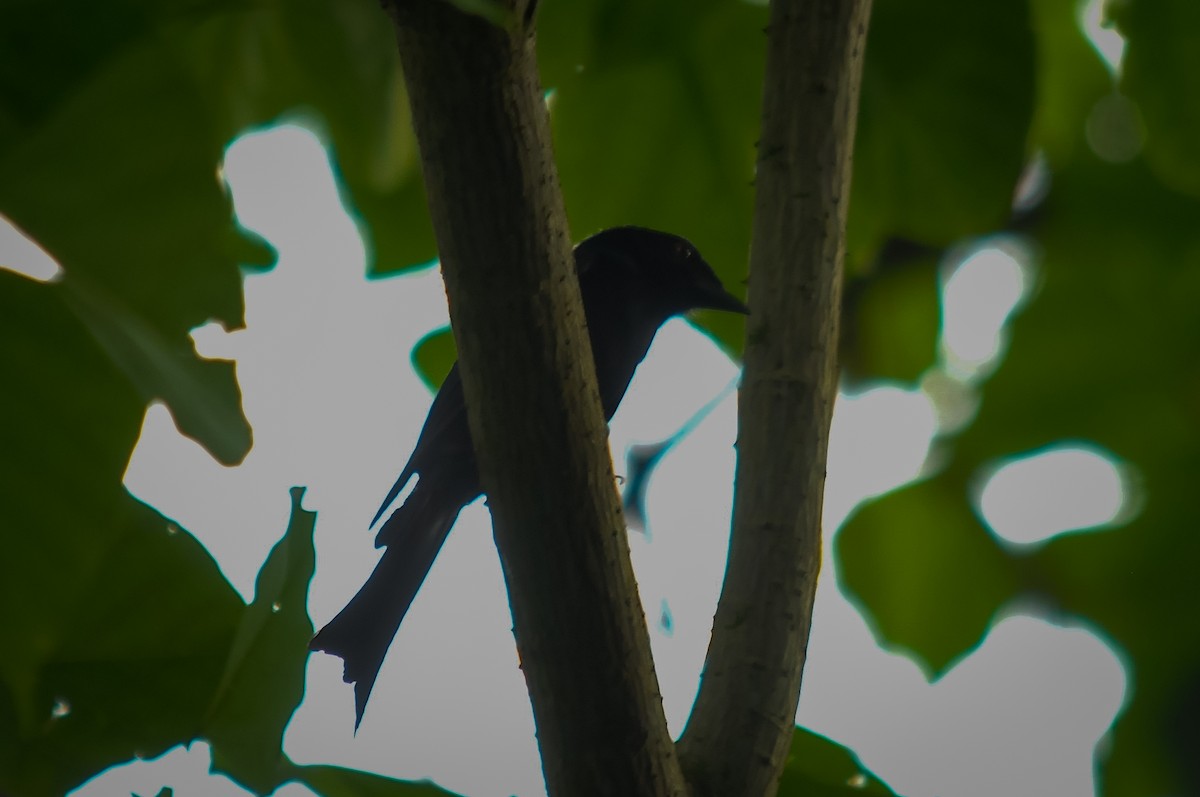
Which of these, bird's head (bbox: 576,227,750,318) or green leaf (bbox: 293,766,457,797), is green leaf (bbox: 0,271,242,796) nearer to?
green leaf (bbox: 293,766,457,797)

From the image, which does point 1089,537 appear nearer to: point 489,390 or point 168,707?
point 489,390

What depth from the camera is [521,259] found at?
46.2 inches

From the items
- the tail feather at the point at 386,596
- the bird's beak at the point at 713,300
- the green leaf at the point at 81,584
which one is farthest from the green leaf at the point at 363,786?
the bird's beak at the point at 713,300

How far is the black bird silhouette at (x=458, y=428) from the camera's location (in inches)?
83.1

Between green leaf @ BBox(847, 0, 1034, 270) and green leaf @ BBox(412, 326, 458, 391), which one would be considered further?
green leaf @ BBox(412, 326, 458, 391)

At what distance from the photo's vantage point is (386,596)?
2.19 meters

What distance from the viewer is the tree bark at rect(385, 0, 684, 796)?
3.68 feet

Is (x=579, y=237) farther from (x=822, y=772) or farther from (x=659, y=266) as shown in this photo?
(x=659, y=266)

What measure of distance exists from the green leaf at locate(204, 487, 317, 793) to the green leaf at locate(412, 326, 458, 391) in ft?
2.36

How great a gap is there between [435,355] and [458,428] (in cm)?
38

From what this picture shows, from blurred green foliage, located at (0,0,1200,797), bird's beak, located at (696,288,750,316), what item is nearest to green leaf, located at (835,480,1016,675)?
blurred green foliage, located at (0,0,1200,797)

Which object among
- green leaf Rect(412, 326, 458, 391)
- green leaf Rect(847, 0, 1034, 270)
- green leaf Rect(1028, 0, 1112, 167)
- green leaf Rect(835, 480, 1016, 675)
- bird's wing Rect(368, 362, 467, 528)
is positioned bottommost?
green leaf Rect(835, 480, 1016, 675)

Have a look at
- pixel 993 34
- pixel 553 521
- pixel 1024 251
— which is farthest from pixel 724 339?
pixel 553 521

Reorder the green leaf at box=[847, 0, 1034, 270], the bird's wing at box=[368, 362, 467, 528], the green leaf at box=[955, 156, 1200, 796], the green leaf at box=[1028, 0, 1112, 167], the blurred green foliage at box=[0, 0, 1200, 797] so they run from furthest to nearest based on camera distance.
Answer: the bird's wing at box=[368, 362, 467, 528]
the green leaf at box=[1028, 0, 1112, 167]
the green leaf at box=[847, 0, 1034, 270]
the blurred green foliage at box=[0, 0, 1200, 797]
the green leaf at box=[955, 156, 1200, 796]
